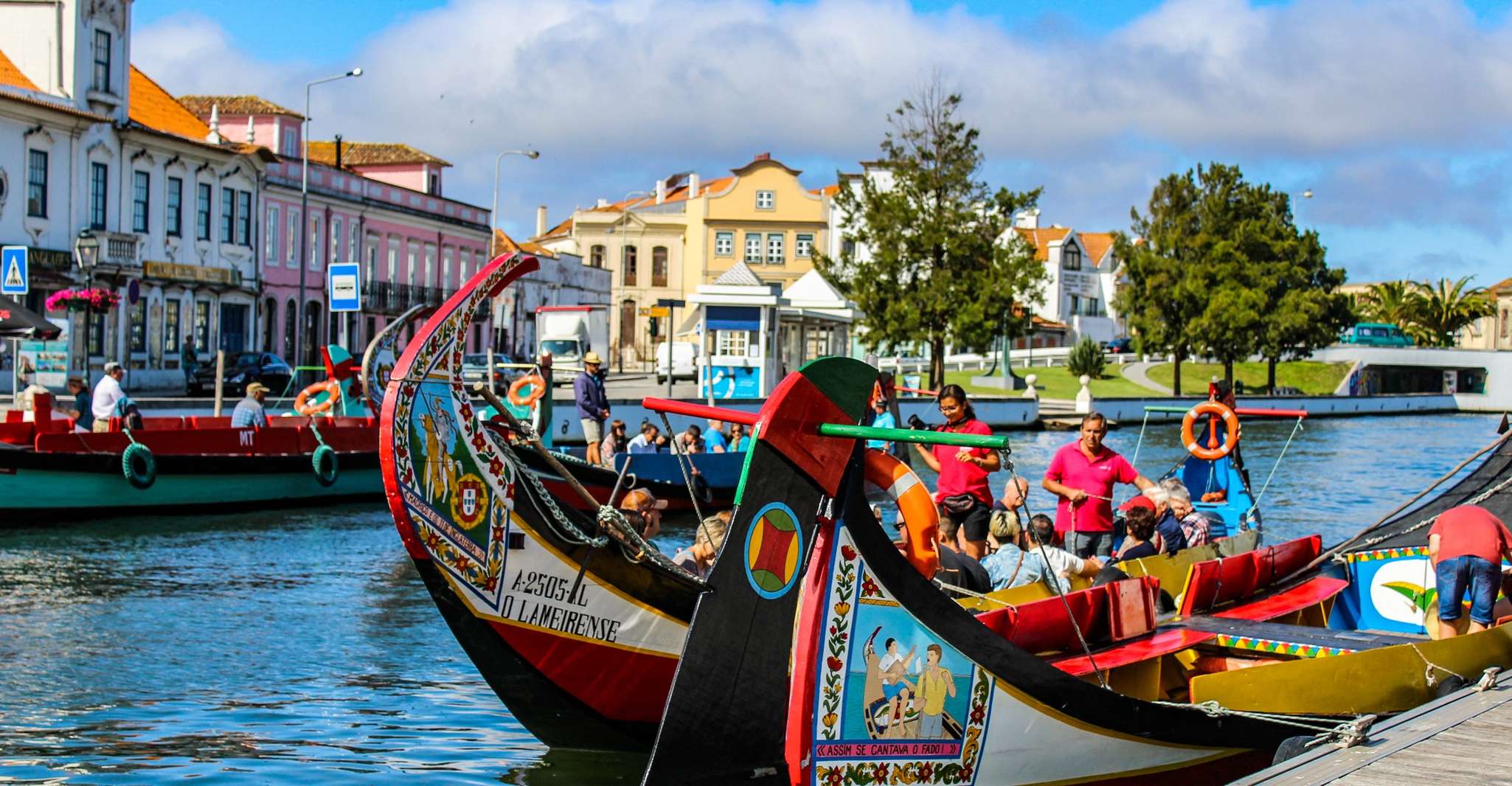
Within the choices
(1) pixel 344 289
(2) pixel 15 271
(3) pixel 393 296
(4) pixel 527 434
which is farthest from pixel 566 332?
(4) pixel 527 434

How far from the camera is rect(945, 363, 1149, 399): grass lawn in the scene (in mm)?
58562

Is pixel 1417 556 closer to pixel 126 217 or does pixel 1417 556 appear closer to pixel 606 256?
pixel 126 217

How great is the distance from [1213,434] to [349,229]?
4320cm

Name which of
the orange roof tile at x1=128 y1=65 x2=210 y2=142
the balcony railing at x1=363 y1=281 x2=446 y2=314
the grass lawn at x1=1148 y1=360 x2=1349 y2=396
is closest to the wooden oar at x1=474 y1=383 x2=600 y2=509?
the orange roof tile at x1=128 y1=65 x2=210 y2=142

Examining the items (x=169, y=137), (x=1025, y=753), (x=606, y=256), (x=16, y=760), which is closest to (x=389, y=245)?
(x=169, y=137)

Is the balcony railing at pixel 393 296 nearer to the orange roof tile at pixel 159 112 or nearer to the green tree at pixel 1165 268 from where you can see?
the orange roof tile at pixel 159 112

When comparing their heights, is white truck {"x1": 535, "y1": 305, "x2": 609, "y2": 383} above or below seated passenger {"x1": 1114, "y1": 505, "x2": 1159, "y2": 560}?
above

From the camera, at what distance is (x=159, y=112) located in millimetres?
46875

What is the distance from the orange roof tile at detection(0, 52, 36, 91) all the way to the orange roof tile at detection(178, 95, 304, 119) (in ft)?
37.6

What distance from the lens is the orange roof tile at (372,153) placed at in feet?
206

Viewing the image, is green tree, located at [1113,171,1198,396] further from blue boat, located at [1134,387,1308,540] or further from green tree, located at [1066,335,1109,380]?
blue boat, located at [1134,387,1308,540]

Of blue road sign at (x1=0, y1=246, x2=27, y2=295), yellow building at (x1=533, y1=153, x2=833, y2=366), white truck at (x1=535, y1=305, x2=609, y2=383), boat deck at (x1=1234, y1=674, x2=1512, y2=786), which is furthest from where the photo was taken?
yellow building at (x1=533, y1=153, x2=833, y2=366)

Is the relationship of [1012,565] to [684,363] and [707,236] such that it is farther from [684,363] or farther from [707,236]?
[707,236]

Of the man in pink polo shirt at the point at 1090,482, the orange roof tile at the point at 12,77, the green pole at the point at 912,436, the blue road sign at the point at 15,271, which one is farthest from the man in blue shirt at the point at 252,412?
the orange roof tile at the point at 12,77
